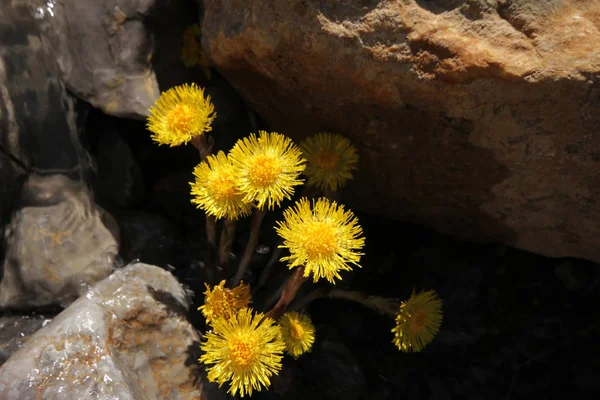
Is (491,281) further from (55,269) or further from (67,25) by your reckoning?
(67,25)

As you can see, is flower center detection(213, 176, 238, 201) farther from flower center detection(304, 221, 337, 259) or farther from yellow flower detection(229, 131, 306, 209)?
flower center detection(304, 221, 337, 259)

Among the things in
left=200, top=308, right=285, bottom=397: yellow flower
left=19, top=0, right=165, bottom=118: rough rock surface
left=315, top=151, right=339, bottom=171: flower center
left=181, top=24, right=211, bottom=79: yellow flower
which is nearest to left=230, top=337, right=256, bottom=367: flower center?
left=200, top=308, right=285, bottom=397: yellow flower

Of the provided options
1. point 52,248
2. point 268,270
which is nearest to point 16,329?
point 52,248

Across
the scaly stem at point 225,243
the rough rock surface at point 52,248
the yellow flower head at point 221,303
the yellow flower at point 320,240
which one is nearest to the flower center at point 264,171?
the yellow flower at point 320,240

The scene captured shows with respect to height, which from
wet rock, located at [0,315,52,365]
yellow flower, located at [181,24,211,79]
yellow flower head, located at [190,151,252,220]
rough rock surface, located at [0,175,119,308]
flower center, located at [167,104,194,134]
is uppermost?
yellow flower, located at [181,24,211,79]

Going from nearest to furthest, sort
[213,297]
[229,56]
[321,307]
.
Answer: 1. [213,297]
2. [229,56]
3. [321,307]

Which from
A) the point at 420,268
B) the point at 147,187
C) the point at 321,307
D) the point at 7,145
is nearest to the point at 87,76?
the point at 7,145

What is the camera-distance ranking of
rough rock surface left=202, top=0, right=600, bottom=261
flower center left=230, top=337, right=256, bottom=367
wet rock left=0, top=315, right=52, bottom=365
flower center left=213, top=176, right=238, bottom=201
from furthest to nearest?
wet rock left=0, top=315, right=52, bottom=365 → flower center left=213, top=176, right=238, bottom=201 → flower center left=230, top=337, right=256, bottom=367 → rough rock surface left=202, top=0, right=600, bottom=261

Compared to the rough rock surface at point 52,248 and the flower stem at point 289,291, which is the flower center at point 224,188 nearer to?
the flower stem at point 289,291
